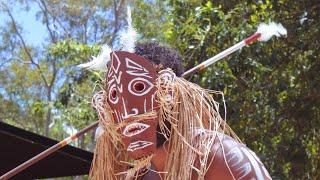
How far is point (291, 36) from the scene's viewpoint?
5.94 m

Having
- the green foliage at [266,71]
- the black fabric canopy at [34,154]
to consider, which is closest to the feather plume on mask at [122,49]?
the black fabric canopy at [34,154]

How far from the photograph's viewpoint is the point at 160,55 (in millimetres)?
2086

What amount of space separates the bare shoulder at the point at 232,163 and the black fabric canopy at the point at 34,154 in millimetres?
2082

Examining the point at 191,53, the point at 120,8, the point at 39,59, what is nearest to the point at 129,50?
the point at 191,53

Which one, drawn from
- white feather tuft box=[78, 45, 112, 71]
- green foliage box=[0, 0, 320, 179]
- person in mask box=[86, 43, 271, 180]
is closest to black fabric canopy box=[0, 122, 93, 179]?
green foliage box=[0, 0, 320, 179]

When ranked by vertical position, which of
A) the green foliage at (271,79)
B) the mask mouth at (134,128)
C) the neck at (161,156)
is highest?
the green foliage at (271,79)

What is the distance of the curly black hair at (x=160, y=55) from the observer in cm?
207

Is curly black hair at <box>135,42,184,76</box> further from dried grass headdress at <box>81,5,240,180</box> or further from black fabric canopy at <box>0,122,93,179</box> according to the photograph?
black fabric canopy at <box>0,122,93,179</box>

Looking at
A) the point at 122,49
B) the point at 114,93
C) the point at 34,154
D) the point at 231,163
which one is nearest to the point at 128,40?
the point at 122,49

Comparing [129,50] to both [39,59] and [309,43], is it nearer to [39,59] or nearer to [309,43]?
[309,43]

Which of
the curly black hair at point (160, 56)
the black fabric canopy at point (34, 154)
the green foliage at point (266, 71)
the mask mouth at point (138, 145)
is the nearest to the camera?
the mask mouth at point (138, 145)

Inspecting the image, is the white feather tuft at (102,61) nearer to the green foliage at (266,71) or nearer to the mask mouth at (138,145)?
the mask mouth at (138,145)

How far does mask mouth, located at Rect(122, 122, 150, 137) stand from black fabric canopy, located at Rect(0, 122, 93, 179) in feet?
6.39

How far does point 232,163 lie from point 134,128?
0.99 ft
